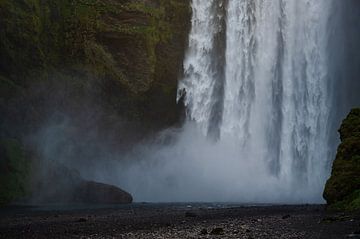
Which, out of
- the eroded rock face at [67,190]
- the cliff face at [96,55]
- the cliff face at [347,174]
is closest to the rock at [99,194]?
the eroded rock face at [67,190]

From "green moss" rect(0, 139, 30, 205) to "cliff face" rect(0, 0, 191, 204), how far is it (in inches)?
186

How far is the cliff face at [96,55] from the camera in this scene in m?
50.5

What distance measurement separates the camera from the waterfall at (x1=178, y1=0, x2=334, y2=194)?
2018 inches

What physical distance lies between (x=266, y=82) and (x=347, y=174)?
2912cm

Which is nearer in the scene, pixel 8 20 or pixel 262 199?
pixel 262 199

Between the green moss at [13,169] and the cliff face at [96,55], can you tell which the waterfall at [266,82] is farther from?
the green moss at [13,169]

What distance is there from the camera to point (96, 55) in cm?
5453

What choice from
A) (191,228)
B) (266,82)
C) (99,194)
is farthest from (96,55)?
(191,228)

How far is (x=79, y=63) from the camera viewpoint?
5419 cm

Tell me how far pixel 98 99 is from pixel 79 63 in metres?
4.23

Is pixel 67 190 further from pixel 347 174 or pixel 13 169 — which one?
pixel 347 174

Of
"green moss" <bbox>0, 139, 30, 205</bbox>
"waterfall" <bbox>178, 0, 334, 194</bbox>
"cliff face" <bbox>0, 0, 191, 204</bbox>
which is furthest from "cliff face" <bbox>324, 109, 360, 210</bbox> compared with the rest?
"cliff face" <bbox>0, 0, 191, 204</bbox>

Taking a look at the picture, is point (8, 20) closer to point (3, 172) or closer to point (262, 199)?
point (3, 172)

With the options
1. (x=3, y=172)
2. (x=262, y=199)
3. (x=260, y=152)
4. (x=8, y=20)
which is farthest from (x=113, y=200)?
(x=8, y=20)
